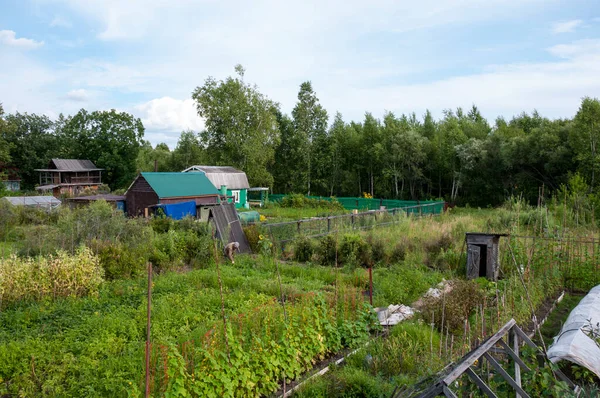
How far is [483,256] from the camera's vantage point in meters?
9.44

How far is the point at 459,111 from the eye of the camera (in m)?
38.5

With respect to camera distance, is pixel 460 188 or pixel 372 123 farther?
pixel 372 123

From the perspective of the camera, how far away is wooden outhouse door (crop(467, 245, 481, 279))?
916cm

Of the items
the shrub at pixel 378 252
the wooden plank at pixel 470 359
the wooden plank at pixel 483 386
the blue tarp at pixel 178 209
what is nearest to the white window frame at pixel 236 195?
the blue tarp at pixel 178 209

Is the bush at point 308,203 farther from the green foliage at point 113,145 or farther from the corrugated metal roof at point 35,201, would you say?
the green foliage at point 113,145

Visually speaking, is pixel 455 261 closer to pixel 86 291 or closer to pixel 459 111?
pixel 86 291

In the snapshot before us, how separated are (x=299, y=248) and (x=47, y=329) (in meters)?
6.72

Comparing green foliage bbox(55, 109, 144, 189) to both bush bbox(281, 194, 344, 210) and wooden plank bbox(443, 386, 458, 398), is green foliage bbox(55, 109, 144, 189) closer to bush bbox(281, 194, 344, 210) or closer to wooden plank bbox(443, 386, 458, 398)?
bush bbox(281, 194, 344, 210)

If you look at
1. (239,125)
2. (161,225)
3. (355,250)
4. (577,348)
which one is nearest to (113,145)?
(239,125)

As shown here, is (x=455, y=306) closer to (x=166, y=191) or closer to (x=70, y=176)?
(x=166, y=191)

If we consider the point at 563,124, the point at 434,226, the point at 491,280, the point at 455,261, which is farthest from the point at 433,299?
the point at 563,124

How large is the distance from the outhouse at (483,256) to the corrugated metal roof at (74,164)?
4478cm

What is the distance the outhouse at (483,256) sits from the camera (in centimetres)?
905

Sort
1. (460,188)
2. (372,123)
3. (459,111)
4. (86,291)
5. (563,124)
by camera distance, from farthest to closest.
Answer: (459,111) → (372,123) → (460,188) → (563,124) → (86,291)
